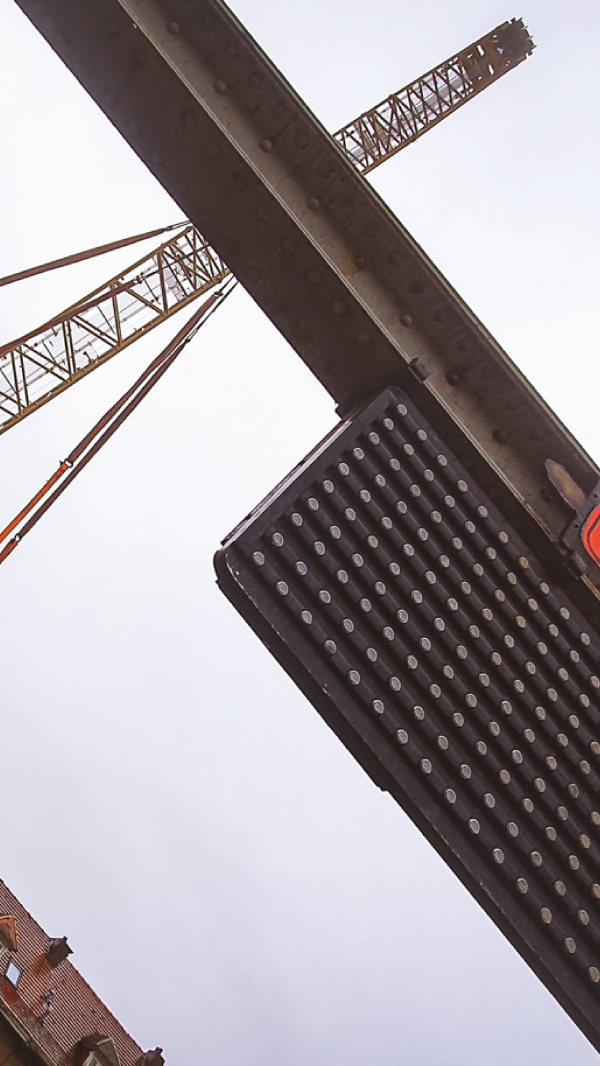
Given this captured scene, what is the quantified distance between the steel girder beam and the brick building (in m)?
13.6

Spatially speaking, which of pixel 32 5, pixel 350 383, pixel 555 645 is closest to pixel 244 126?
pixel 32 5

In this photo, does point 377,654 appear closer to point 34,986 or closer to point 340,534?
point 340,534

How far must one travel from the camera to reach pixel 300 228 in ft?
17.6

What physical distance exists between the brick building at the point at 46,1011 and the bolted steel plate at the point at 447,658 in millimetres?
12660

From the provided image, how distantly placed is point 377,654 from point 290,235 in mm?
3001

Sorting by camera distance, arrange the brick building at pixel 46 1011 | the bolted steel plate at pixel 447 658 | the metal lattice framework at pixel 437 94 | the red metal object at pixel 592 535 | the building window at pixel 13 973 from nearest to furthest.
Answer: the bolted steel plate at pixel 447 658, the red metal object at pixel 592 535, the brick building at pixel 46 1011, the building window at pixel 13 973, the metal lattice framework at pixel 437 94

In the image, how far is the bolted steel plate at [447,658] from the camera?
461 cm

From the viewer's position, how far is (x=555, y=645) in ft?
17.9

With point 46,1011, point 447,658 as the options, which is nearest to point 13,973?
point 46,1011

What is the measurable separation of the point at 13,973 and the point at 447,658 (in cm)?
1359

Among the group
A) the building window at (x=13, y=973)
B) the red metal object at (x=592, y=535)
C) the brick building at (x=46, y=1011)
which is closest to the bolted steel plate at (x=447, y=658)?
the red metal object at (x=592, y=535)

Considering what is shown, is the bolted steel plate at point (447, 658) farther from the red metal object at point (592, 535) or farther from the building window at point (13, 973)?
the building window at point (13, 973)

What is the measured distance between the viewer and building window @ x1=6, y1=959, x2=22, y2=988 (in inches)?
559

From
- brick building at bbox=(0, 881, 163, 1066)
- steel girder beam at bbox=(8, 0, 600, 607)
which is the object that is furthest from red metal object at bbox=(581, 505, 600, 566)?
brick building at bbox=(0, 881, 163, 1066)
